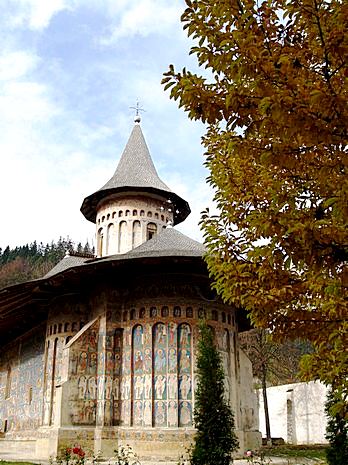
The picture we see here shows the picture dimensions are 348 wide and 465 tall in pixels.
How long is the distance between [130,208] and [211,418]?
508 inches

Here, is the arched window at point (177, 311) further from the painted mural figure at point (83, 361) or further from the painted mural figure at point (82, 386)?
the painted mural figure at point (82, 386)

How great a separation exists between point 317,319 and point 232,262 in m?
0.86

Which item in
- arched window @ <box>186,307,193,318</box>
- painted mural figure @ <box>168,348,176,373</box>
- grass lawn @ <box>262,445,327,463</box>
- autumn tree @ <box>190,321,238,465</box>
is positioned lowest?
grass lawn @ <box>262,445,327,463</box>

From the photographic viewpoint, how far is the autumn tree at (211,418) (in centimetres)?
896

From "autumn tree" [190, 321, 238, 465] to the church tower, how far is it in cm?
1141

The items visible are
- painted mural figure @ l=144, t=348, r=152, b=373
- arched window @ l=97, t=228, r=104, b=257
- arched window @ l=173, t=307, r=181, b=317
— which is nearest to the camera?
painted mural figure @ l=144, t=348, r=152, b=373

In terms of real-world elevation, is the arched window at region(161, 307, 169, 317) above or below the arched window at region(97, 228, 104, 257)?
below

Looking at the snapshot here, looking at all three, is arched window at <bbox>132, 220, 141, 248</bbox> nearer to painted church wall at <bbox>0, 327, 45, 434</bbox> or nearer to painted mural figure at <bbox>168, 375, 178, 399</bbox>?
painted church wall at <bbox>0, 327, 45, 434</bbox>

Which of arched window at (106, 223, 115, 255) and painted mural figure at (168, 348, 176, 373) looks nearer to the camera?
painted mural figure at (168, 348, 176, 373)

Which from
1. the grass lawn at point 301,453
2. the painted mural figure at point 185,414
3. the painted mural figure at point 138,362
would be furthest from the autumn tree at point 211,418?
the grass lawn at point 301,453

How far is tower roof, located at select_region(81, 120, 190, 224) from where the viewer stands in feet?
69.4

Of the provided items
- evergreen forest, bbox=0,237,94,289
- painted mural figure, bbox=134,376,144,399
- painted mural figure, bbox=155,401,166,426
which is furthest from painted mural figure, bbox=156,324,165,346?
evergreen forest, bbox=0,237,94,289

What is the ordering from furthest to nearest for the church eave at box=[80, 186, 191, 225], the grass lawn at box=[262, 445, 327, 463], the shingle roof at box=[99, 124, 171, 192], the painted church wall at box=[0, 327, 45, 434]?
the shingle roof at box=[99, 124, 171, 192] < the church eave at box=[80, 186, 191, 225] < the painted church wall at box=[0, 327, 45, 434] < the grass lawn at box=[262, 445, 327, 463]

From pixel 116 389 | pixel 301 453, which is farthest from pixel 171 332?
pixel 301 453
